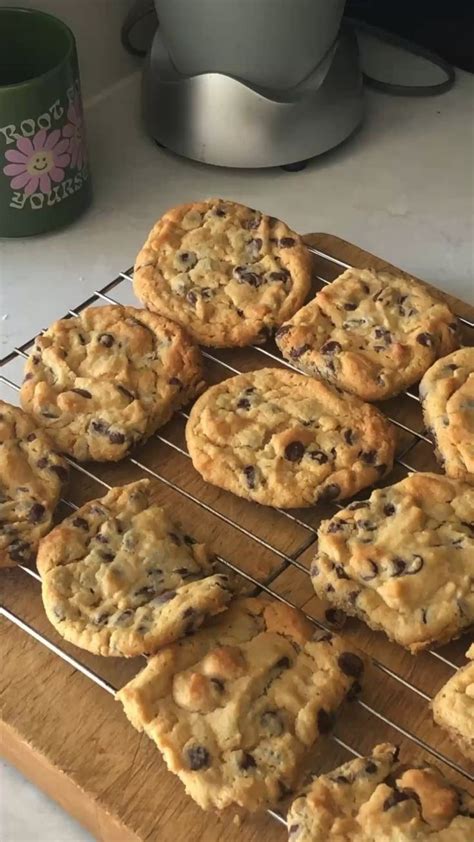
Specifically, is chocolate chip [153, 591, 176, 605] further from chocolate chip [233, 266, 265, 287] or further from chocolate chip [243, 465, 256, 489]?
chocolate chip [233, 266, 265, 287]

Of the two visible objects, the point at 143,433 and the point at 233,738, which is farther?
the point at 143,433

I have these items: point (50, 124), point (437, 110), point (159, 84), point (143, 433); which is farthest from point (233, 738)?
point (437, 110)

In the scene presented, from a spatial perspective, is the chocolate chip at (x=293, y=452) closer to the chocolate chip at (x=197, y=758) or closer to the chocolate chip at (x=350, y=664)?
the chocolate chip at (x=350, y=664)

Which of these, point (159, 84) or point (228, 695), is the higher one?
point (159, 84)

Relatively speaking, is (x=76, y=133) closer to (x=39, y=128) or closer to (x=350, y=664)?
(x=39, y=128)

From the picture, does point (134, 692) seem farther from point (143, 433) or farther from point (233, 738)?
point (143, 433)
